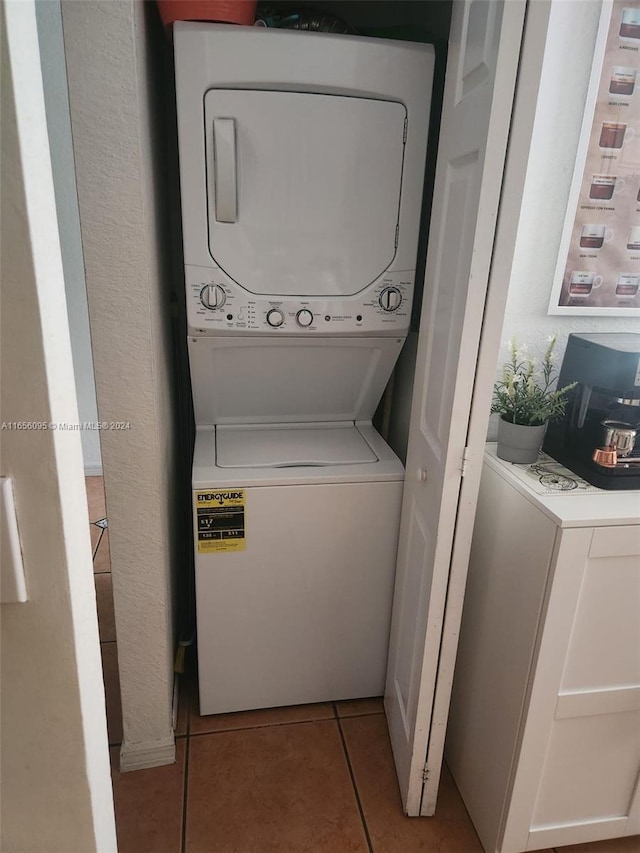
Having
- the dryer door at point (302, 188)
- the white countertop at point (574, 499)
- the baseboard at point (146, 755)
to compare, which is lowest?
the baseboard at point (146, 755)

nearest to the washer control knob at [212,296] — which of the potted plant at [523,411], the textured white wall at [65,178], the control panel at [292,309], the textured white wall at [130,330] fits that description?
the control panel at [292,309]

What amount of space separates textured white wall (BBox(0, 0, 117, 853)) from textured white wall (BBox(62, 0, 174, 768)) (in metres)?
0.73

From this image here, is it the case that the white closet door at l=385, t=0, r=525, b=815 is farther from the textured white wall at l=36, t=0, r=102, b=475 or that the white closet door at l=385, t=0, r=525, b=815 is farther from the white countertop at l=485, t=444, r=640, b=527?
the textured white wall at l=36, t=0, r=102, b=475

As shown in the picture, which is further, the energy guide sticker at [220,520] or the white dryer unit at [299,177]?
the energy guide sticker at [220,520]

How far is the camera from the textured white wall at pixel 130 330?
110 cm

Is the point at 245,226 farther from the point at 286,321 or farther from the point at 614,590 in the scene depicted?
the point at 614,590

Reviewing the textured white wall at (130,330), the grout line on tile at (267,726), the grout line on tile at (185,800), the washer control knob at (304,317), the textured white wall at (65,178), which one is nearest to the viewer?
the textured white wall at (130,330)

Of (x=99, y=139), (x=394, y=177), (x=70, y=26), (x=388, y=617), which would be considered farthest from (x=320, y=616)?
(x=70, y=26)

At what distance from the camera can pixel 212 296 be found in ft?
4.75

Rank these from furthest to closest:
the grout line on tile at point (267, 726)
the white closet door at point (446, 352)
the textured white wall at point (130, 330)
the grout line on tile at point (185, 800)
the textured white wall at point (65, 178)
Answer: the textured white wall at point (65, 178) → the grout line on tile at point (267, 726) → the grout line on tile at point (185, 800) → the textured white wall at point (130, 330) → the white closet door at point (446, 352)

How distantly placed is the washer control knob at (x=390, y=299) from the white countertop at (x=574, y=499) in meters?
0.49

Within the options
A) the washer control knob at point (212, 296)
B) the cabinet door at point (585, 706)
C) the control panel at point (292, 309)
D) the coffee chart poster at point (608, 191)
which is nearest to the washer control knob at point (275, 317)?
the control panel at point (292, 309)

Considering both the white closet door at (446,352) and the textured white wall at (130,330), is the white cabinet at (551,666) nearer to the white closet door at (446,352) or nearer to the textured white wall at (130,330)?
the white closet door at (446,352)

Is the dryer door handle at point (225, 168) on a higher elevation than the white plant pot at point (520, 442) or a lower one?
higher
